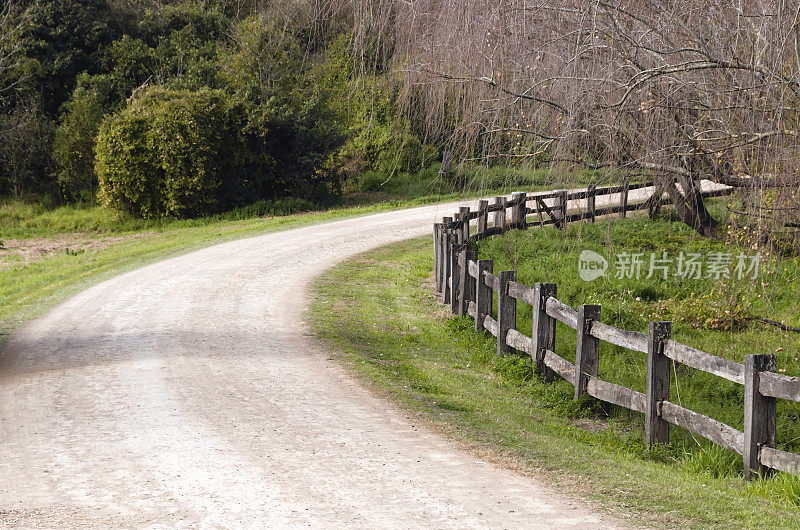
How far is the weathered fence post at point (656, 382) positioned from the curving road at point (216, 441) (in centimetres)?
193

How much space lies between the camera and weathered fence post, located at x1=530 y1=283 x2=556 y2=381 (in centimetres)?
939

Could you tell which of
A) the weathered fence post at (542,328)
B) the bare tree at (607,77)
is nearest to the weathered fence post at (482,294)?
the weathered fence post at (542,328)

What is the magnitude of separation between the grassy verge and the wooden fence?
0.21m

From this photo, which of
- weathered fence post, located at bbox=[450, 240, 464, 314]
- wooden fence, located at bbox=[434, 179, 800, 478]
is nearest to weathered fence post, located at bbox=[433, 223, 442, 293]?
wooden fence, located at bbox=[434, 179, 800, 478]

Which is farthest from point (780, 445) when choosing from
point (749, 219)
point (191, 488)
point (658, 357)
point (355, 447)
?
point (191, 488)

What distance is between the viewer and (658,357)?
287 inches

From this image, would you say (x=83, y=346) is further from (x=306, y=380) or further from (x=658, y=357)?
(x=658, y=357)

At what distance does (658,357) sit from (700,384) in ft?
11.6

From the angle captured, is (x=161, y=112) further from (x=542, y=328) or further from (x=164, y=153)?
(x=542, y=328)

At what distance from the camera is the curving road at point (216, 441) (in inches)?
209

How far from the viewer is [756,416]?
248 inches

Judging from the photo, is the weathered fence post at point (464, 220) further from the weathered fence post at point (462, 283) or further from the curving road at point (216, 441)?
the curving road at point (216, 441)

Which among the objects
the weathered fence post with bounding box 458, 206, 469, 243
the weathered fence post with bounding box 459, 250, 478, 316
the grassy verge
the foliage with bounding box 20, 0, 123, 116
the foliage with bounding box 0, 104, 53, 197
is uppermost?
the foliage with bounding box 20, 0, 123, 116

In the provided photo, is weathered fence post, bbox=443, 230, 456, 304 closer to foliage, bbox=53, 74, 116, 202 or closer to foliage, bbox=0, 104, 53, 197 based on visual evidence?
foliage, bbox=53, 74, 116, 202
